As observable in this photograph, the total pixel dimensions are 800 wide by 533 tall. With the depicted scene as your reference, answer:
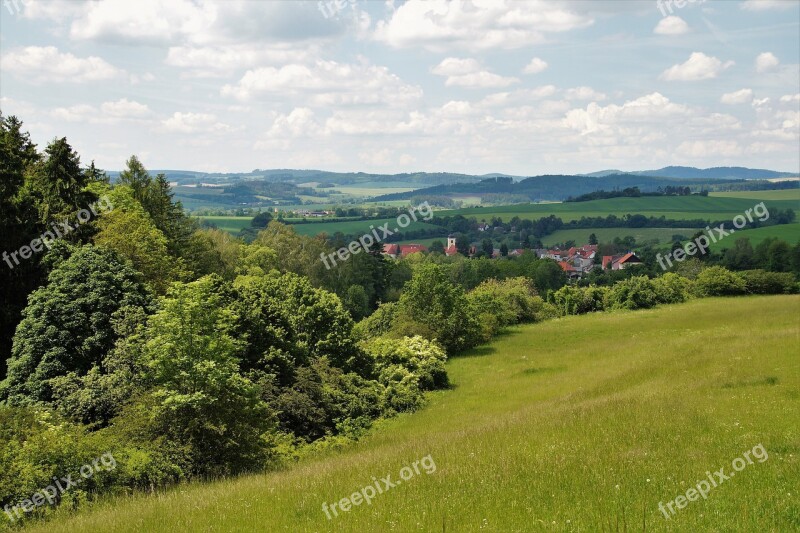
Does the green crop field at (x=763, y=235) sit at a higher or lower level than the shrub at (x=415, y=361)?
higher

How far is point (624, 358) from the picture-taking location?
1714 inches

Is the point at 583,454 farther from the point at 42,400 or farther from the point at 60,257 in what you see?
the point at 60,257

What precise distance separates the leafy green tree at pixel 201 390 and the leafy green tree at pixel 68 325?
619cm

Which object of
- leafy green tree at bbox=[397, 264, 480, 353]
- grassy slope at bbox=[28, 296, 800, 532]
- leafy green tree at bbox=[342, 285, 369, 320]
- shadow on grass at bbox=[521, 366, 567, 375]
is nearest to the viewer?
grassy slope at bbox=[28, 296, 800, 532]

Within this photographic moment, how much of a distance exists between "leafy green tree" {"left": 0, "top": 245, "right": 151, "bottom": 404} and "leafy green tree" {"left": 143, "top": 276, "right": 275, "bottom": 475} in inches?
244

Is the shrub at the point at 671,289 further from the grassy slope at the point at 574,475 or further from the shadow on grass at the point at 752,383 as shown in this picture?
the shadow on grass at the point at 752,383

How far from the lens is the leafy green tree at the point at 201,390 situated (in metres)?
20.7

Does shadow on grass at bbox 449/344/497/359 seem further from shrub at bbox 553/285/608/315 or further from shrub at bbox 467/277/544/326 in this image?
shrub at bbox 553/285/608/315

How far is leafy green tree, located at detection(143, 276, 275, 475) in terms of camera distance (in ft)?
67.9

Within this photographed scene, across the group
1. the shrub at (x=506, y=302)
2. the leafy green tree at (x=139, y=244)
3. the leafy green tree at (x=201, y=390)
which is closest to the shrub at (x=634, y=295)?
the shrub at (x=506, y=302)

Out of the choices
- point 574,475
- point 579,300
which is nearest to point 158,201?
point 579,300

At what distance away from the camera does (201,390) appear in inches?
821

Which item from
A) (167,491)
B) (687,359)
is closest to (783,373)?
(687,359)

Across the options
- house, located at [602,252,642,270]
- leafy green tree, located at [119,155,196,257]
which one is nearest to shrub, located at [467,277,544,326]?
leafy green tree, located at [119,155,196,257]
